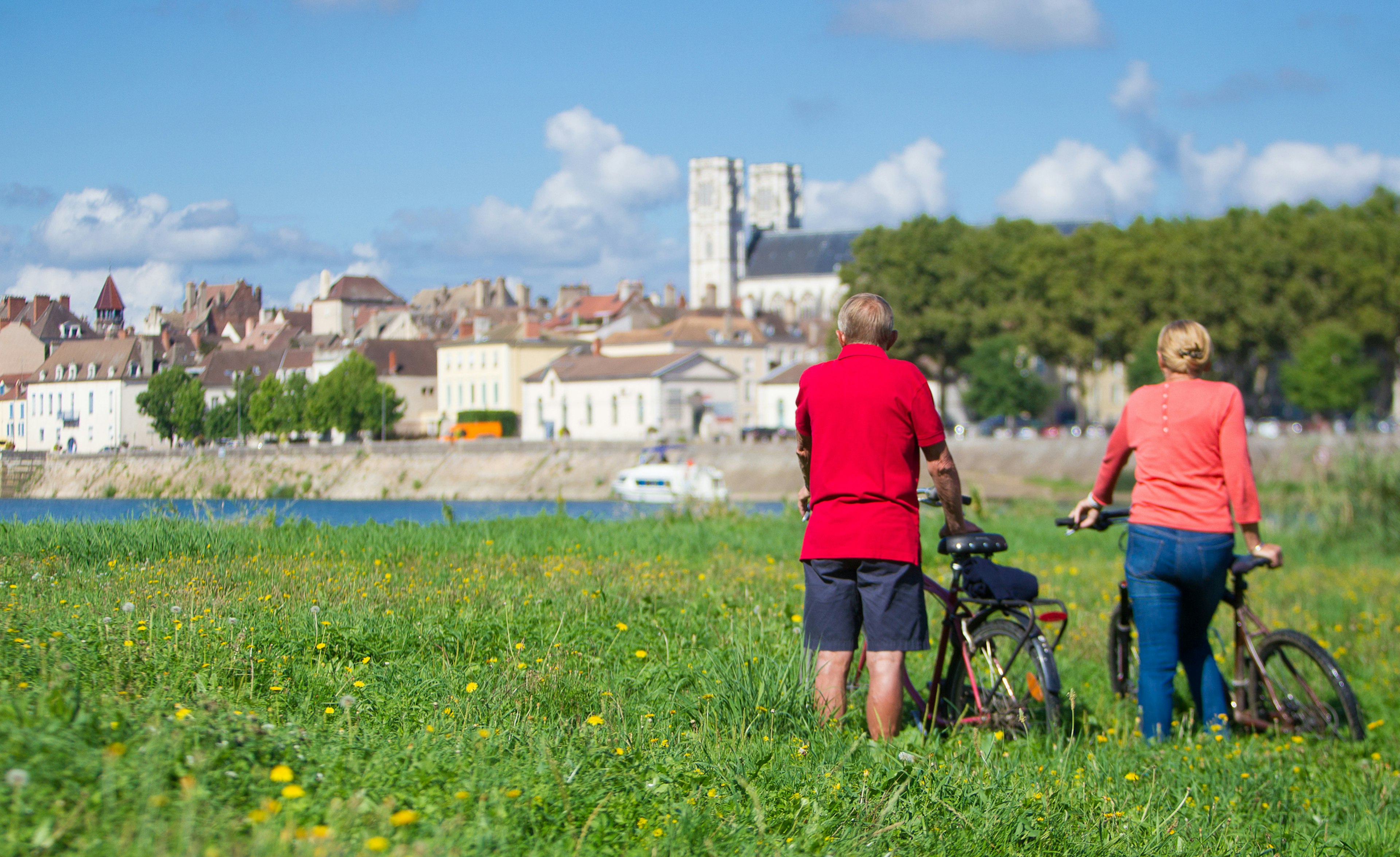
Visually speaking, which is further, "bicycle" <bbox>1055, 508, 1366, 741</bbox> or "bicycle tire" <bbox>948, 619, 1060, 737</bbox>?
"bicycle" <bbox>1055, 508, 1366, 741</bbox>

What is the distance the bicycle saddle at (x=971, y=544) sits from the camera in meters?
5.61

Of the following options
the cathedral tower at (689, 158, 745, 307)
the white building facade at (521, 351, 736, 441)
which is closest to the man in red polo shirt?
the white building facade at (521, 351, 736, 441)

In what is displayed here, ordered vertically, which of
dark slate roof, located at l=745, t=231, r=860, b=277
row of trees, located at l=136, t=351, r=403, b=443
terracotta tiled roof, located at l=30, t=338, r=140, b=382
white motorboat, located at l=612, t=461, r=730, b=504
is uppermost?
dark slate roof, located at l=745, t=231, r=860, b=277

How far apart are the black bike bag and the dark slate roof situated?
160 m

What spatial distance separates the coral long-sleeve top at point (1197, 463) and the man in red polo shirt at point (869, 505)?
1589mm

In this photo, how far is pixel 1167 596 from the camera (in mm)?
6477

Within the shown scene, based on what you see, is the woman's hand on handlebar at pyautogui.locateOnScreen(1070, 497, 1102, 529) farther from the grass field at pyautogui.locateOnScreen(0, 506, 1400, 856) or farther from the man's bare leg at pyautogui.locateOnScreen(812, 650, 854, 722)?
the man's bare leg at pyautogui.locateOnScreen(812, 650, 854, 722)

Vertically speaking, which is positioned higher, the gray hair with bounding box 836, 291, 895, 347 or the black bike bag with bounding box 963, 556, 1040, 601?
the gray hair with bounding box 836, 291, 895, 347

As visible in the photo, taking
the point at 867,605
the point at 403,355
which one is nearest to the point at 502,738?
the point at 867,605

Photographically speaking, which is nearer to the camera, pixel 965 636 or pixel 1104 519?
pixel 965 636

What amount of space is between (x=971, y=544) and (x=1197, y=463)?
1.48m

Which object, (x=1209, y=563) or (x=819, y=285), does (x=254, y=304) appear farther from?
(x=819, y=285)

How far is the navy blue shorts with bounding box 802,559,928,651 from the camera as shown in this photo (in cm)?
512

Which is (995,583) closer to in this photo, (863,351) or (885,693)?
(885,693)
